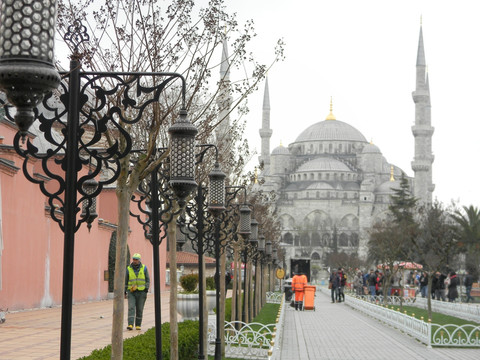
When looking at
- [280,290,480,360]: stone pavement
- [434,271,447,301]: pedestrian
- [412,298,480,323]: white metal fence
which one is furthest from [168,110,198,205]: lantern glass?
[434,271,447,301]: pedestrian

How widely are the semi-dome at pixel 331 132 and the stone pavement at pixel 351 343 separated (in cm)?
10566

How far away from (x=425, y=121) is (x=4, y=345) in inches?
2908

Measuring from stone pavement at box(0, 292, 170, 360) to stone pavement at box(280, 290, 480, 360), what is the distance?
2.88 metres

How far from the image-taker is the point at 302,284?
89.0 feet

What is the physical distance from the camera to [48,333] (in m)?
12.3

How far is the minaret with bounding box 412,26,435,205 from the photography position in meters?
78.8

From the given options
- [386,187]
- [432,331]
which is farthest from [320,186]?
[432,331]

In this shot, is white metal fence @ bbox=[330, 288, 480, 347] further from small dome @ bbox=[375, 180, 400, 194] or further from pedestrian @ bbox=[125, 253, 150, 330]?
small dome @ bbox=[375, 180, 400, 194]

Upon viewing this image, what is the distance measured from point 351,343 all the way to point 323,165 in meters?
106

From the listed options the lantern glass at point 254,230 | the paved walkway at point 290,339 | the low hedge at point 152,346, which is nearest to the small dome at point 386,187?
the paved walkway at point 290,339

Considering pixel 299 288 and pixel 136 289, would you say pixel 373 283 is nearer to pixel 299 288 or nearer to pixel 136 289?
pixel 299 288

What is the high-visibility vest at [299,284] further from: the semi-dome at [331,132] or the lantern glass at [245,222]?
the semi-dome at [331,132]

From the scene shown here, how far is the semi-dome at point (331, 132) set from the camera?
417 ft

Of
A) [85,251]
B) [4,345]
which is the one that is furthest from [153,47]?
[85,251]
